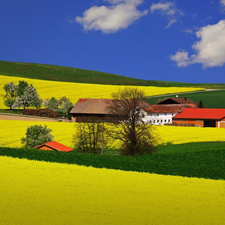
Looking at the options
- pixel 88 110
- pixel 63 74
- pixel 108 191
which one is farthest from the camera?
pixel 63 74

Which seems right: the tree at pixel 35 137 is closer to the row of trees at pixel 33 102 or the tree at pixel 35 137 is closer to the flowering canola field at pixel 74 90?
the row of trees at pixel 33 102

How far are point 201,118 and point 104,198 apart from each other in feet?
202

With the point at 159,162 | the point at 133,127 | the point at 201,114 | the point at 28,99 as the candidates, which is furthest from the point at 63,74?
the point at 159,162

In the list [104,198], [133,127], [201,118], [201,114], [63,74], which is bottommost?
[104,198]

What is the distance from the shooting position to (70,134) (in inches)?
2089

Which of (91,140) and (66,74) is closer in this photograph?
(91,140)

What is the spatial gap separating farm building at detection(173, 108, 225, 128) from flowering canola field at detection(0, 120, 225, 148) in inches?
552

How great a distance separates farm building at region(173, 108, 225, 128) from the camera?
7131 cm

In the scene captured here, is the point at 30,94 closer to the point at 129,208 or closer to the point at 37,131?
the point at 37,131

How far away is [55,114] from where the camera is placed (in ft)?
273

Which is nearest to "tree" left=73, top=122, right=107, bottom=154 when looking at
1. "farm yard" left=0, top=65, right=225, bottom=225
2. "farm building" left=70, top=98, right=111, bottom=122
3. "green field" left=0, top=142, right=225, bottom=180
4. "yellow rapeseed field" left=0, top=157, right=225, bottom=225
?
"green field" left=0, top=142, right=225, bottom=180

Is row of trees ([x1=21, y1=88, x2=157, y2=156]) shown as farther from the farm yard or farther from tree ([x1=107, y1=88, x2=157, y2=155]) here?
the farm yard

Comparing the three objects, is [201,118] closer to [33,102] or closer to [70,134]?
[70,134]

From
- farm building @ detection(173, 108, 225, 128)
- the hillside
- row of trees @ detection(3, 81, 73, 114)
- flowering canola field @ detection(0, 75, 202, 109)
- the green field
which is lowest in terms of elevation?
the green field
